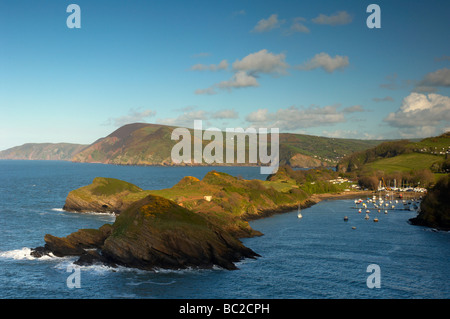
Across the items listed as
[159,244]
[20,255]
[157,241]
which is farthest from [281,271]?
[20,255]

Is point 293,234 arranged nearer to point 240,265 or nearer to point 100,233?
point 240,265

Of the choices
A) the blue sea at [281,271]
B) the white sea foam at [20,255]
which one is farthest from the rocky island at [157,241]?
the blue sea at [281,271]

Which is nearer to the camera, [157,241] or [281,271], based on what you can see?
[281,271]

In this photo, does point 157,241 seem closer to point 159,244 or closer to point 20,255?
point 159,244

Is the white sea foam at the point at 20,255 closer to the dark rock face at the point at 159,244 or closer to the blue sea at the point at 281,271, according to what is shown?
the blue sea at the point at 281,271

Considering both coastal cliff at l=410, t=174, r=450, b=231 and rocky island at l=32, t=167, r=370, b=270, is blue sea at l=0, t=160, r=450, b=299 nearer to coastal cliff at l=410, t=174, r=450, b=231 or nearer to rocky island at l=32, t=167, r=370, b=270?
rocky island at l=32, t=167, r=370, b=270

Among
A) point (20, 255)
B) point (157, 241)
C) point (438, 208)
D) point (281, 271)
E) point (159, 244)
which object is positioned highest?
point (438, 208)

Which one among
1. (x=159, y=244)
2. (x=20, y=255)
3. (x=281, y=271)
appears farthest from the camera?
(x=20, y=255)

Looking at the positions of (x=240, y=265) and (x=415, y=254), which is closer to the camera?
(x=240, y=265)
